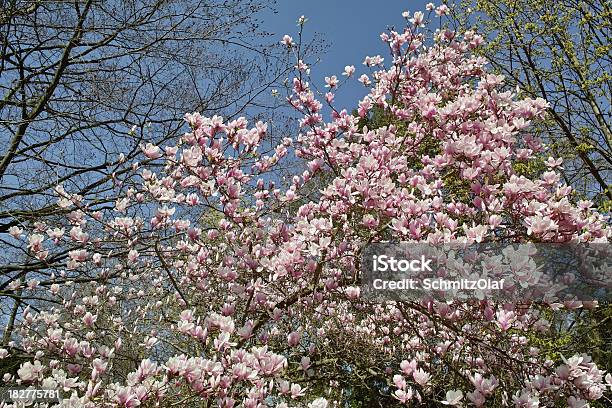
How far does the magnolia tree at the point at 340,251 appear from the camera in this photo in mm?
2015

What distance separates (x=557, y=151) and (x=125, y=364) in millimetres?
6135

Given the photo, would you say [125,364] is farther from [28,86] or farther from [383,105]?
[383,105]

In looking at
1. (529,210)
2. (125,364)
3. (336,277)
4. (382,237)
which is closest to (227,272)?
(336,277)

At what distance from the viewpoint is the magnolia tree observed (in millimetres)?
2015

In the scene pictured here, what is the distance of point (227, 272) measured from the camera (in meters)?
2.84

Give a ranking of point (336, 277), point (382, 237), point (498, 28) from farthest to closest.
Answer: point (498, 28)
point (336, 277)
point (382, 237)

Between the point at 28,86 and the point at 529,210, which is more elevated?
the point at 28,86

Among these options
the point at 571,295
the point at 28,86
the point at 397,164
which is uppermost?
the point at 28,86

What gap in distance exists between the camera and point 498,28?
272 inches

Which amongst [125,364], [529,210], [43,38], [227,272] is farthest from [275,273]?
[43,38]

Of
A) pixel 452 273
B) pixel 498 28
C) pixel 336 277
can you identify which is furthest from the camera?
pixel 498 28

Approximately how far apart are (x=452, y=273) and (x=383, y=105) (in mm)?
2011

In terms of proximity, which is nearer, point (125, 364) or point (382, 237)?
point (382, 237)

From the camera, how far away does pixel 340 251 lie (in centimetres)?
269
